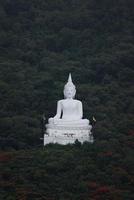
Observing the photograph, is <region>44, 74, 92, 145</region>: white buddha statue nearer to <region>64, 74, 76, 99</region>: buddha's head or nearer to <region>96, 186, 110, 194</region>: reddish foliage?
<region>64, 74, 76, 99</region>: buddha's head

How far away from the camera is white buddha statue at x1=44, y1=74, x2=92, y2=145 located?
5044 cm

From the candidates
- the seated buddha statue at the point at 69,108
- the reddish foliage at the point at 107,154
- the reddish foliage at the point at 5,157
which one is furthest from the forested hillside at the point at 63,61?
the reddish foliage at the point at 5,157

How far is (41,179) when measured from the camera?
149ft

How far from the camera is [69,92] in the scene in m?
51.5

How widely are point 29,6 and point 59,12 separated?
1775 millimetres

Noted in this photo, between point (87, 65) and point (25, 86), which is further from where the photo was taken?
point (87, 65)

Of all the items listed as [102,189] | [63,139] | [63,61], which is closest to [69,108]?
[63,139]

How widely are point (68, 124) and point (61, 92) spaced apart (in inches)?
203

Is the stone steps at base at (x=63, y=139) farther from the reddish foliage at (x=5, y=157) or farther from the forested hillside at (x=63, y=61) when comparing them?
the reddish foliage at (x=5, y=157)

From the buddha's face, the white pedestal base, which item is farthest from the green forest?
the buddha's face

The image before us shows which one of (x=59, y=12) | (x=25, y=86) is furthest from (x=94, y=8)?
(x=25, y=86)

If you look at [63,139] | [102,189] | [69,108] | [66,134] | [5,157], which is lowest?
[102,189]

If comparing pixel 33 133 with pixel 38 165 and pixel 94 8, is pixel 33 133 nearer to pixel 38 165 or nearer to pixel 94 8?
pixel 38 165

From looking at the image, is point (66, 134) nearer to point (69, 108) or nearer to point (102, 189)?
point (69, 108)
